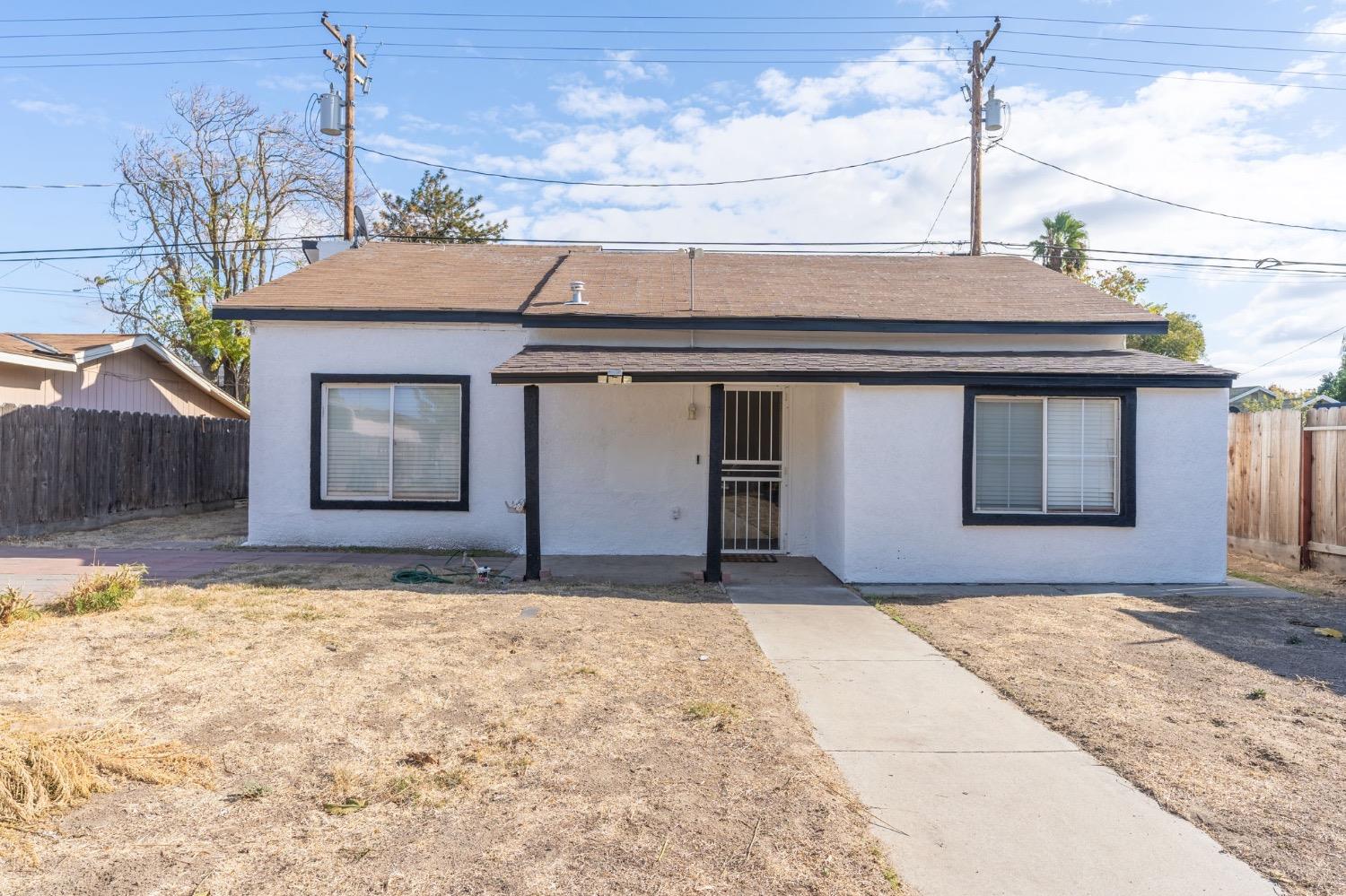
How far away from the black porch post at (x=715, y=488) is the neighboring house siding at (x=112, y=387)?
1153 cm

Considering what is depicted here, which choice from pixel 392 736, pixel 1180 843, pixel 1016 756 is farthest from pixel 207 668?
pixel 1180 843

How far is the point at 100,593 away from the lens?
23.6 feet

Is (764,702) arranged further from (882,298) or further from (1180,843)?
(882,298)

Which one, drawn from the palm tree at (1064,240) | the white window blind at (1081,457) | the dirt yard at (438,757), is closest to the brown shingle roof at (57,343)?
the dirt yard at (438,757)


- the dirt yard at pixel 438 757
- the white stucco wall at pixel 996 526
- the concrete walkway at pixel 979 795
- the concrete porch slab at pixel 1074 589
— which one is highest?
the white stucco wall at pixel 996 526

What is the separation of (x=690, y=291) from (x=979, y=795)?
8822 millimetres

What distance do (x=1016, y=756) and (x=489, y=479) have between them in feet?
26.2

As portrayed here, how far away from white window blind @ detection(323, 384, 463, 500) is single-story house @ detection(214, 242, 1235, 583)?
27mm

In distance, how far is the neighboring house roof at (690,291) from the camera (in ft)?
35.4

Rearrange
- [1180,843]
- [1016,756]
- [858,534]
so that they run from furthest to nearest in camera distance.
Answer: [858,534] < [1016,756] < [1180,843]

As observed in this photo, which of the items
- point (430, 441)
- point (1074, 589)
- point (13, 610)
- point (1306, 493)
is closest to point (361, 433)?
point (430, 441)

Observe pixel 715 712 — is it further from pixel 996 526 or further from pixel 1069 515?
pixel 1069 515

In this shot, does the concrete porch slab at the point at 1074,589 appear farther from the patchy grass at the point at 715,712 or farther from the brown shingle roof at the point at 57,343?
the brown shingle roof at the point at 57,343

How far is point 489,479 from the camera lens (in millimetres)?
11078
